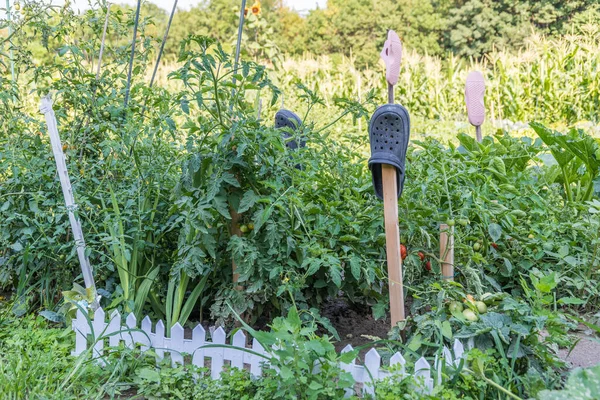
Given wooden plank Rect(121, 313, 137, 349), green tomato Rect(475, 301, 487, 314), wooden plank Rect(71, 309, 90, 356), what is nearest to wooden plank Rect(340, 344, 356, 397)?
green tomato Rect(475, 301, 487, 314)

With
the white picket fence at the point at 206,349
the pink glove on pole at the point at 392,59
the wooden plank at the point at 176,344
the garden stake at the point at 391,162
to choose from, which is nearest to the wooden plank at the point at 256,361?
the white picket fence at the point at 206,349

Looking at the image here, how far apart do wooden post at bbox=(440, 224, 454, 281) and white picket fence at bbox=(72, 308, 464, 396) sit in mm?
475

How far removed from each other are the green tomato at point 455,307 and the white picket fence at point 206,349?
0.20 metres

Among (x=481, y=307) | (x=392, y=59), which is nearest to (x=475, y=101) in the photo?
(x=392, y=59)

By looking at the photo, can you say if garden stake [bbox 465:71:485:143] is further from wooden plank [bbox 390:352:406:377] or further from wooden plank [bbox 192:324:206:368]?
wooden plank [bbox 192:324:206:368]

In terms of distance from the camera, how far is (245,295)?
259cm

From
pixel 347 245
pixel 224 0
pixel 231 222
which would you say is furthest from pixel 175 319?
pixel 224 0

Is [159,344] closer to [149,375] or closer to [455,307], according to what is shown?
[149,375]

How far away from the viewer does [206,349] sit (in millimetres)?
2455

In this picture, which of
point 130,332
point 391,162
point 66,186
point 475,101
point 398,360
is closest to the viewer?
point 398,360

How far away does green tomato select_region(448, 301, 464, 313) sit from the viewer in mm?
2306

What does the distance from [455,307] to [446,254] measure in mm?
288

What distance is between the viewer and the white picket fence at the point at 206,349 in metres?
2.11

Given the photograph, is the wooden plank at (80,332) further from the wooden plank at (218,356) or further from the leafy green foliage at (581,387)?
the leafy green foliage at (581,387)
